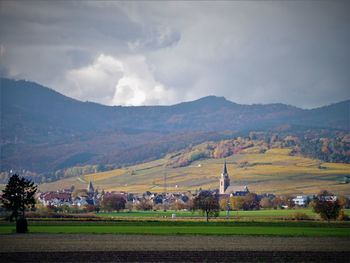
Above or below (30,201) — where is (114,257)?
below

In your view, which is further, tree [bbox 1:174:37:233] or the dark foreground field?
tree [bbox 1:174:37:233]

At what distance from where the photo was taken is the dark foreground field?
177 ft

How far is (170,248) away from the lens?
→ 61938 mm

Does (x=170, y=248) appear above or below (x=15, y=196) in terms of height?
below

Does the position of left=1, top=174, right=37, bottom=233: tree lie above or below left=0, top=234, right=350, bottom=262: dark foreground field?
above

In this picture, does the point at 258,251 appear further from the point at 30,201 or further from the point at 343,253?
the point at 30,201

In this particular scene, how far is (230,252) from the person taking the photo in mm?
58500

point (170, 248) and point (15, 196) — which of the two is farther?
point (15, 196)

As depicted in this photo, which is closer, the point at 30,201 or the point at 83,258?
the point at 83,258

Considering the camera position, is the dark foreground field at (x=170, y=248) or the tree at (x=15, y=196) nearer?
the dark foreground field at (x=170, y=248)

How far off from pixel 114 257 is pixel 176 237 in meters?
23.0

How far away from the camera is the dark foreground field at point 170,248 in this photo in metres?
54.0

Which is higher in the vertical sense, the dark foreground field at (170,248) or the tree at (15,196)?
the tree at (15,196)

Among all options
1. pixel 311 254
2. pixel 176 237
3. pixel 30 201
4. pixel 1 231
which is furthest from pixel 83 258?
pixel 30 201
